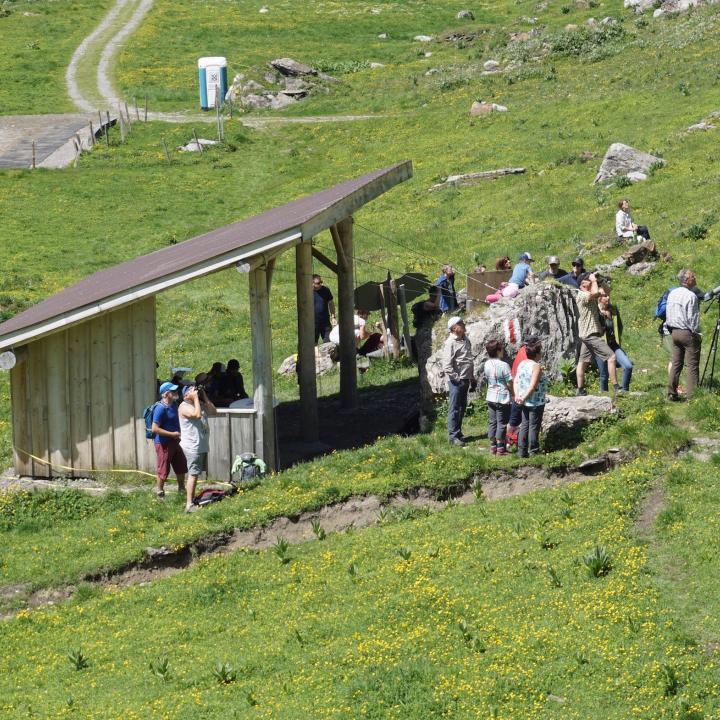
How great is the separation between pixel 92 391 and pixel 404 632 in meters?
8.74

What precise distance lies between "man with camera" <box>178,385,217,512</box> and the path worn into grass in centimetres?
142

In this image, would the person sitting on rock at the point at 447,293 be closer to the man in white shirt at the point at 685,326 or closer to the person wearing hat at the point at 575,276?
the person wearing hat at the point at 575,276

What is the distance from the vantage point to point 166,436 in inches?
826

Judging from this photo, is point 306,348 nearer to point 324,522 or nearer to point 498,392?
point 498,392

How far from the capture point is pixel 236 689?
1504 cm

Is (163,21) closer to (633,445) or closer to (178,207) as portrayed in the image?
(178,207)

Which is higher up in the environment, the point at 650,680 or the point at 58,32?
the point at 58,32

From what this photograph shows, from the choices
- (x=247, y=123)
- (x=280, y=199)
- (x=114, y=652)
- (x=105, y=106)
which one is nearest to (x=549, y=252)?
(x=280, y=199)

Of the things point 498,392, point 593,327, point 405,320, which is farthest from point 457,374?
point 405,320

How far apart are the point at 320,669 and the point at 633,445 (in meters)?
7.15

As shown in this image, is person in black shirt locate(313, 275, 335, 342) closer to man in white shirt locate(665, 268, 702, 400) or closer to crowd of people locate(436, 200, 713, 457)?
crowd of people locate(436, 200, 713, 457)

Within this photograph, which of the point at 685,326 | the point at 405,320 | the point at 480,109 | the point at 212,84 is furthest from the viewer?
the point at 212,84

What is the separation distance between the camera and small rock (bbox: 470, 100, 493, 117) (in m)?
53.7

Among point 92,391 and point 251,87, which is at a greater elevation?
point 251,87
